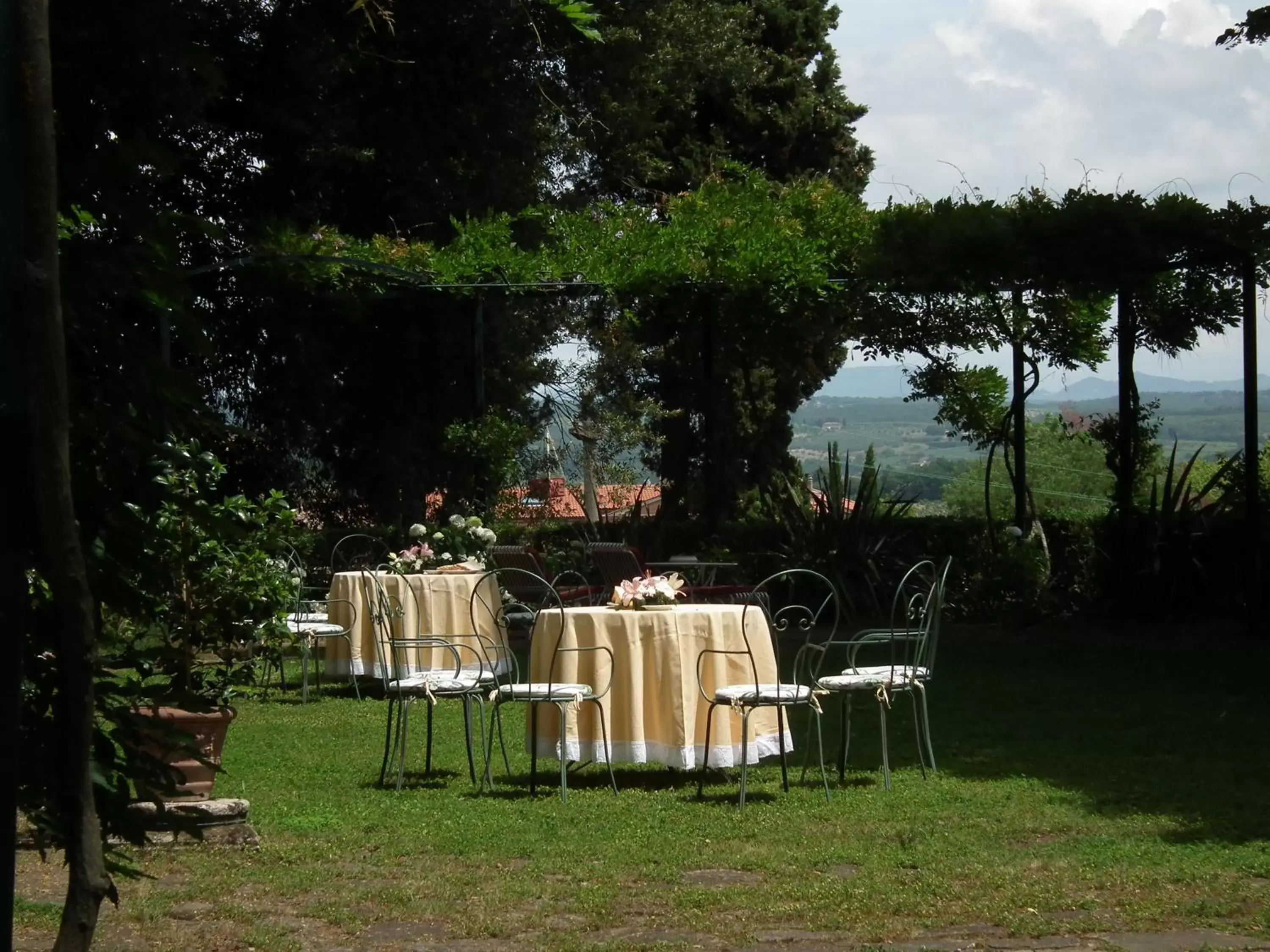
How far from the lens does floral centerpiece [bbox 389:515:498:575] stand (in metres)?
10.9

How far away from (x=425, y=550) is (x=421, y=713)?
1.76 meters

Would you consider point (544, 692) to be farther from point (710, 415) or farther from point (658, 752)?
point (710, 415)

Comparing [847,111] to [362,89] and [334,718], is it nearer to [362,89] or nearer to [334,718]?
[362,89]

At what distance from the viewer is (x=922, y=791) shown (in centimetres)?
668

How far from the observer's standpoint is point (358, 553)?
48.2ft

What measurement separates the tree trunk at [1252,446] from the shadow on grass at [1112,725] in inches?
19.2

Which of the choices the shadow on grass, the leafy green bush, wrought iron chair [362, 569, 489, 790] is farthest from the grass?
the leafy green bush

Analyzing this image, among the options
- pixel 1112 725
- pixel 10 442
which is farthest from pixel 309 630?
pixel 10 442

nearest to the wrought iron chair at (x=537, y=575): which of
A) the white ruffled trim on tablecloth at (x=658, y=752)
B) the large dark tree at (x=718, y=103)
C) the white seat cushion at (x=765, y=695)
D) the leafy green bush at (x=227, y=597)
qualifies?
the white ruffled trim on tablecloth at (x=658, y=752)

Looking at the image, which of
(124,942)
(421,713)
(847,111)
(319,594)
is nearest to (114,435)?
(124,942)

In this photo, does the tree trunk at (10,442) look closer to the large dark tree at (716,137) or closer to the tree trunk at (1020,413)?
the tree trunk at (1020,413)

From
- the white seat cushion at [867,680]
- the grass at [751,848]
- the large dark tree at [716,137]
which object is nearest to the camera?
the grass at [751,848]

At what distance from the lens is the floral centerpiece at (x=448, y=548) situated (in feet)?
35.7

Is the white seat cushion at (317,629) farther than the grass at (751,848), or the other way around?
the white seat cushion at (317,629)
